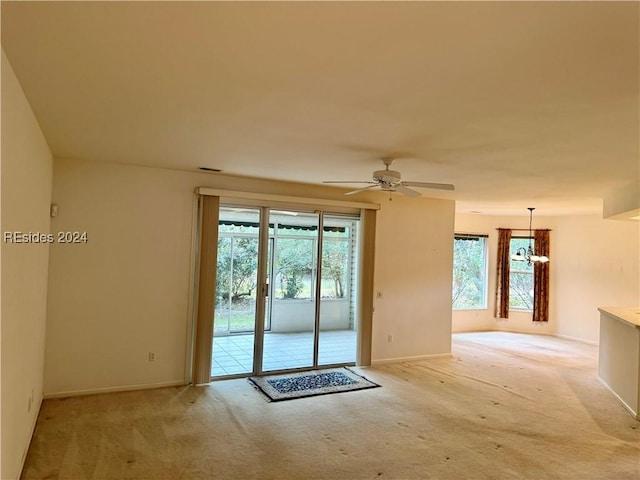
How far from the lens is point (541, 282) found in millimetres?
8883

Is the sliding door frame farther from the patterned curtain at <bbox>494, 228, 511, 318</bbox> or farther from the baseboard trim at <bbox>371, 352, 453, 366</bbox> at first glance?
the patterned curtain at <bbox>494, 228, 511, 318</bbox>

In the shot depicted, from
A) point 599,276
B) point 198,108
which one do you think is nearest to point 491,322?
point 599,276

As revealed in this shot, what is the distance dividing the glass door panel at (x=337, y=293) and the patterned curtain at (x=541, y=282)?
4.99 m

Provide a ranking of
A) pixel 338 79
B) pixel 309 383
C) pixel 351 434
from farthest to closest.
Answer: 1. pixel 309 383
2. pixel 351 434
3. pixel 338 79

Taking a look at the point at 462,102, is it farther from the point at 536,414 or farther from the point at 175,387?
the point at 175,387

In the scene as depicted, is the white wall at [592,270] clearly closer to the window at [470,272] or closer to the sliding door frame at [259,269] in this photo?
the window at [470,272]

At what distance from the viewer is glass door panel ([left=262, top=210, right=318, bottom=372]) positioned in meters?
5.51

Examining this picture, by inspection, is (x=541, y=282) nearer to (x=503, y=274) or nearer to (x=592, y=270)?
(x=503, y=274)

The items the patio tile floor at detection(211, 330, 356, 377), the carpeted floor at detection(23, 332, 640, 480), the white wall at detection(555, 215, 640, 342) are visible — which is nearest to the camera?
the carpeted floor at detection(23, 332, 640, 480)

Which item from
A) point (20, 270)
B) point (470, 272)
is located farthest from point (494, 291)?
point (20, 270)

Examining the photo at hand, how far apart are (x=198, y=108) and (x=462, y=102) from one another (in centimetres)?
160

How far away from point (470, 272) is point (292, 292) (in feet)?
16.7

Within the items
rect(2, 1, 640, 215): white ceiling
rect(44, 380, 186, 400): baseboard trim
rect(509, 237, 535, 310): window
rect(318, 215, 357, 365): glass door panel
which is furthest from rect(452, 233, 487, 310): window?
rect(44, 380, 186, 400): baseboard trim

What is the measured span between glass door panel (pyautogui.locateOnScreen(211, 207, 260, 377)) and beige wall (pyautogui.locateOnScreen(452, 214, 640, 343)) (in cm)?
521
